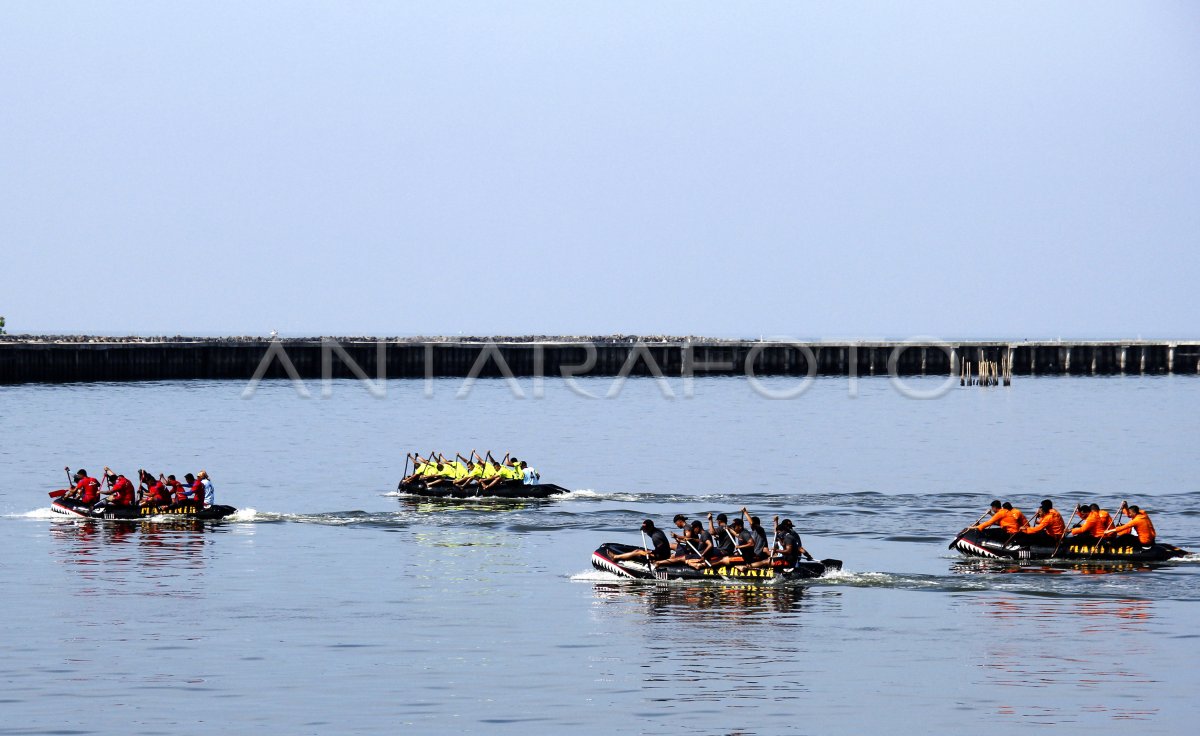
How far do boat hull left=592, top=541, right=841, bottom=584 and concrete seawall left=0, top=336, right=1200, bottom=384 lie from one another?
96.1 m

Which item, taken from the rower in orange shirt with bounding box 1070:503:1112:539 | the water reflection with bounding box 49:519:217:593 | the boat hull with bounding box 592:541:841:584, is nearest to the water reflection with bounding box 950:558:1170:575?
the rower in orange shirt with bounding box 1070:503:1112:539

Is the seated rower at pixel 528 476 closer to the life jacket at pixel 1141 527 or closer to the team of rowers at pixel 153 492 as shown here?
the team of rowers at pixel 153 492

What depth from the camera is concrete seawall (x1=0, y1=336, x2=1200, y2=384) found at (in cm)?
12888

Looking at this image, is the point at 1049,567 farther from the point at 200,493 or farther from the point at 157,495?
the point at 157,495

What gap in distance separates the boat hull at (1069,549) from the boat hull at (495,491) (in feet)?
56.6

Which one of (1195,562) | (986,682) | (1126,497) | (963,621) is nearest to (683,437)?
(1126,497)

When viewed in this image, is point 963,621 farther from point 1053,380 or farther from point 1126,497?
point 1053,380

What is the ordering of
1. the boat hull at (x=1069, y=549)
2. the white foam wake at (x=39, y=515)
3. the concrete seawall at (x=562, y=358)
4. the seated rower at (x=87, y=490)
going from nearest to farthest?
the boat hull at (x=1069, y=549) < the seated rower at (x=87, y=490) < the white foam wake at (x=39, y=515) < the concrete seawall at (x=562, y=358)

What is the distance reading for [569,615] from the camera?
31672mm

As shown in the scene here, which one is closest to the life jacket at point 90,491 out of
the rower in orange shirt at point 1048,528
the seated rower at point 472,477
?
Answer: the seated rower at point 472,477

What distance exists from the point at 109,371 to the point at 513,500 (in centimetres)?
8302

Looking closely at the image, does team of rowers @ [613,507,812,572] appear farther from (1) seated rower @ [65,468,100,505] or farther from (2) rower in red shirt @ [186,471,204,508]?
(1) seated rower @ [65,468,100,505]

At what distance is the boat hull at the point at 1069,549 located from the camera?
37844 mm

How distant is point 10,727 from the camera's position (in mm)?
21703
